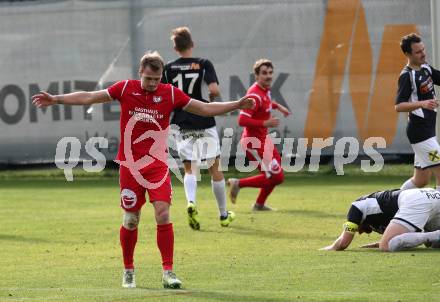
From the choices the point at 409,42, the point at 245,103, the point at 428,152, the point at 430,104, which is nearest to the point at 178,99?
the point at 245,103

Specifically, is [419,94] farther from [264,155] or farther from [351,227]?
[264,155]

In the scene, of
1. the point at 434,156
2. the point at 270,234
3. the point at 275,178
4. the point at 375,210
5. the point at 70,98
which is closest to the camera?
the point at 70,98

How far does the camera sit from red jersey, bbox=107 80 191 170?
30.2 ft

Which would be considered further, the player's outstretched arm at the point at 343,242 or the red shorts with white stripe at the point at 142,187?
the player's outstretched arm at the point at 343,242

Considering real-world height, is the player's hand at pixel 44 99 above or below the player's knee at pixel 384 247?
above

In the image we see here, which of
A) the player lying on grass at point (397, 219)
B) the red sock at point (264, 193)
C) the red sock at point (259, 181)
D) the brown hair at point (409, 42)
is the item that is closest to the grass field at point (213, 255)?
the player lying on grass at point (397, 219)

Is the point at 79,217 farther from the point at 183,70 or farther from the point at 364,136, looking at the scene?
the point at 364,136

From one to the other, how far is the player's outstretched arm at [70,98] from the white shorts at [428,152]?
481 cm

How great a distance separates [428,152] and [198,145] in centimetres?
274

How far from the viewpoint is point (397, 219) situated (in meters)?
10.7

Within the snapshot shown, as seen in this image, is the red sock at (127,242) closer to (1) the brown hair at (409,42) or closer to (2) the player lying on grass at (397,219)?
(2) the player lying on grass at (397,219)

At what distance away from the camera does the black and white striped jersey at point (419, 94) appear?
1253 cm

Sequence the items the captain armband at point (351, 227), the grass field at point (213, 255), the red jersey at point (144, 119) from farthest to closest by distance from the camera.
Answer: the captain armband at point (351, 227), the red jersey at point (144, 119), the grass field at point (213, 255)


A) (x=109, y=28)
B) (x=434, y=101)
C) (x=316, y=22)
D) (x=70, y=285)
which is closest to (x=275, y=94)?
(x=316, y=22)
